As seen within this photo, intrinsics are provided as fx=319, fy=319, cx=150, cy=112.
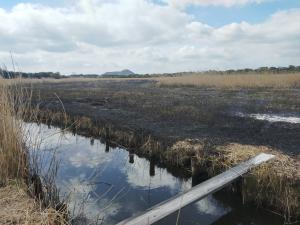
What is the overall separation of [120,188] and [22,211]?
2.67 meters

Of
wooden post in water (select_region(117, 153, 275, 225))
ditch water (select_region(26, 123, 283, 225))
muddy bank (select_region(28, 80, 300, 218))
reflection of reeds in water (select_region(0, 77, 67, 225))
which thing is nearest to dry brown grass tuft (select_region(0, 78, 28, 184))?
reflection of reeds in water (select_region(0, 77, 67, 225))

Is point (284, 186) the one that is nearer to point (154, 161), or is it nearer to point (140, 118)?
point (154, 161)

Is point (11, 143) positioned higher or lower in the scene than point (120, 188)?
higher

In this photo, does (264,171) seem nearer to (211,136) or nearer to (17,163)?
(211,136)

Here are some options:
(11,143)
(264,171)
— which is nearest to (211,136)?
(264,171)

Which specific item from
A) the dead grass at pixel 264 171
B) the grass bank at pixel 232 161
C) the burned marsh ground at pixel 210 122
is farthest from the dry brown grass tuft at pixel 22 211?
the dead grass at pixel 264 171

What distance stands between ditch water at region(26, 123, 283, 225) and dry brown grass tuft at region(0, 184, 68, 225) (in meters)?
0.33

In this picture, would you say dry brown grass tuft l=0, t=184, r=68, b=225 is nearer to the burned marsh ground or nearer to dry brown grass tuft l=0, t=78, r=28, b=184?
dry brown grass tuft l=0, t=78, r=28, b=184

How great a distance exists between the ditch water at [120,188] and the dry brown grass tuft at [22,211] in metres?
0.33

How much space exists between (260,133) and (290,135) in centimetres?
71

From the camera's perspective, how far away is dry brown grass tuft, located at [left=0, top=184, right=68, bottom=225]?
3.15 m

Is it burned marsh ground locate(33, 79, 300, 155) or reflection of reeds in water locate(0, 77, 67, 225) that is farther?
burned marsh ground locate(33, 79, 300, 155)

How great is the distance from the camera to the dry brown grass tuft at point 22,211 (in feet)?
10.3

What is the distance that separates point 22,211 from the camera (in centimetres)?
344
